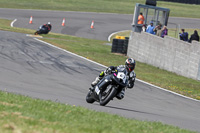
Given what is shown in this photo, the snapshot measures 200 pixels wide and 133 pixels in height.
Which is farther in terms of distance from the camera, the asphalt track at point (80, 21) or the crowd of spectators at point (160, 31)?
the asphalt track at point (80, 21)

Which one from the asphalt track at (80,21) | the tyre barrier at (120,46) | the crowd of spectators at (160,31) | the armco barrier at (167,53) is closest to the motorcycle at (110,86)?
the armco barrier at (167,53)

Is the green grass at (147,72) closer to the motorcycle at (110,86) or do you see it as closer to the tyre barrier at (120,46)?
the tyre barrier at (120,46)

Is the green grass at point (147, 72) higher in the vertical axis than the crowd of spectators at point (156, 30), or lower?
lower

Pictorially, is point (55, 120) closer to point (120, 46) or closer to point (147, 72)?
point (147, 72)

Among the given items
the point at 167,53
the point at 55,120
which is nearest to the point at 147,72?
the point at 167,53

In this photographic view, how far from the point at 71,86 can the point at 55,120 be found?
24.2 ft

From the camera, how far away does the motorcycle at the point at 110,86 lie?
424 inches

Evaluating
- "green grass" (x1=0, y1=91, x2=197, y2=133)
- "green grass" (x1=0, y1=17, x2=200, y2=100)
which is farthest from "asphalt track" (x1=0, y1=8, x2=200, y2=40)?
"green grass" (x1=0, y1=91, x2=197, y2=133)

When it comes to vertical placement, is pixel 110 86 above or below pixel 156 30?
above

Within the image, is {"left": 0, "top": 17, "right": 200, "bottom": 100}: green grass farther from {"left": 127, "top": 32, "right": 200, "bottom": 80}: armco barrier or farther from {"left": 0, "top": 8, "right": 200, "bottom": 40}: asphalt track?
{"left": 0, "top": 8, "right": 200, "bottom": 40}: asphalt track

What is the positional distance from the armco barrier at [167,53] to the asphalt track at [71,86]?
14.7 feet

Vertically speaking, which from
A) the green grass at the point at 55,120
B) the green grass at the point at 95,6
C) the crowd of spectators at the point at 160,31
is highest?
the green grass at the point at 55,120

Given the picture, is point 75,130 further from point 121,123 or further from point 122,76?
point 122,76

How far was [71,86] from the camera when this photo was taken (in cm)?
1459
